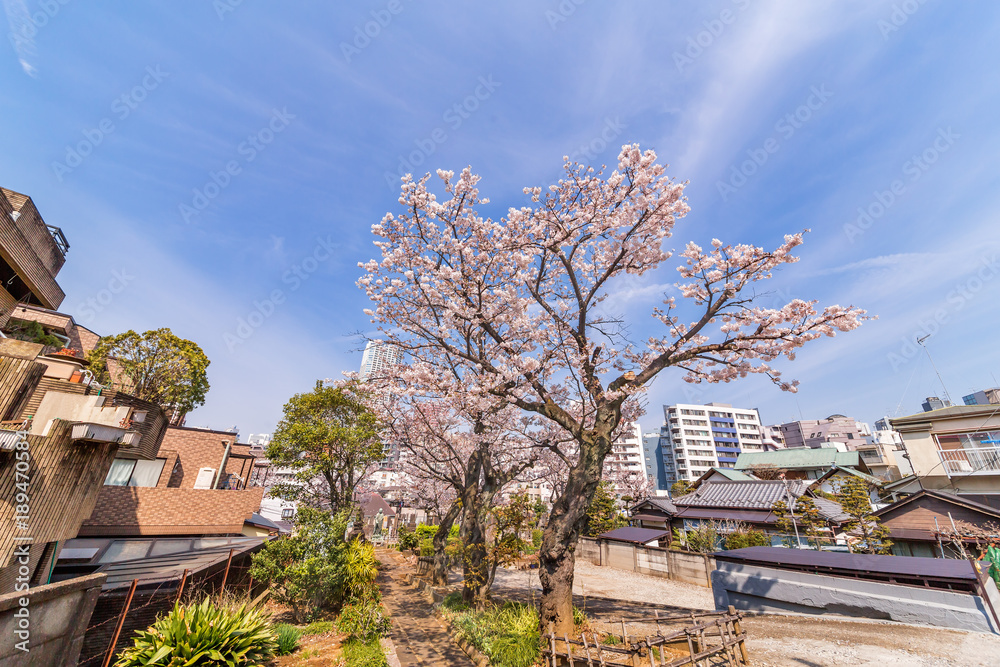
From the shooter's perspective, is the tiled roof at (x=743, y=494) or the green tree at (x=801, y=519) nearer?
the green tree at (x=801, y=519)

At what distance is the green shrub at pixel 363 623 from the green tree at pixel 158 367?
11.4 m

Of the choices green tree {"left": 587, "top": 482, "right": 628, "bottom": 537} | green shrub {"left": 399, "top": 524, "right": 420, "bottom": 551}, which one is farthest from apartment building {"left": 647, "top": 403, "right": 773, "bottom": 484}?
green shrub {"left": 399, "top": 524, "right": 420, "bottom": 551}

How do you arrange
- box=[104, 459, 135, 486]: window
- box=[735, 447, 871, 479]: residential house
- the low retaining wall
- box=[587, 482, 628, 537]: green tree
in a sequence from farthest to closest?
1. box=[735, 447, 871, 479]: residential house
2. box=[587, 482, 628, 537]: green tree
3. the low retaining wall
4. box=[104, 459, 135, 486]: window

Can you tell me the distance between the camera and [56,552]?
8.51 metres

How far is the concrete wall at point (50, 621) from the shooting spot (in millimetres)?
4633

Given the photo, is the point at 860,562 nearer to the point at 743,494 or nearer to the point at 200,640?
the point at 200,640

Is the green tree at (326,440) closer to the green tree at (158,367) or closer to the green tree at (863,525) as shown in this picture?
the green tree at (158,367)

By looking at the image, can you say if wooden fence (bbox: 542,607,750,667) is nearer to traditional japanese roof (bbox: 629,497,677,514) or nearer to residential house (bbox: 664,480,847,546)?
residential house (bbox: 664,480,847,546)

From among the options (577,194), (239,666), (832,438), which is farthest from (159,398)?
(832,438)

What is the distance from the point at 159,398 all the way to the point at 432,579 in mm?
14455

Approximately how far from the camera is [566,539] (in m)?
8.95

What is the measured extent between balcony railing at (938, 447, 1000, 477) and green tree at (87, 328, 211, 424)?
39.5 metres

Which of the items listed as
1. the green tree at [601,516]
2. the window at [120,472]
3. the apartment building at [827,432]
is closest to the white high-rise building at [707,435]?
the apartment building at [827,432]

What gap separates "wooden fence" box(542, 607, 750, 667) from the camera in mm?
6742
